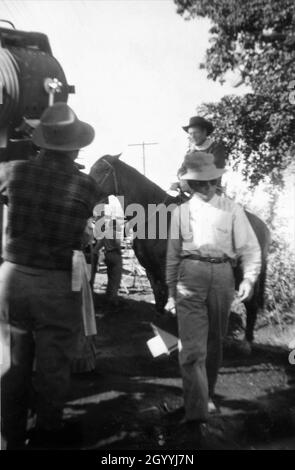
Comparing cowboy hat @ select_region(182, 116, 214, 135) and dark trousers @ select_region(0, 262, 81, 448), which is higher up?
cowboy hat @ select_region(182, 116, 214, 135)

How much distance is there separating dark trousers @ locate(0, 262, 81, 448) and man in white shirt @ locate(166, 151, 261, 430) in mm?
1058

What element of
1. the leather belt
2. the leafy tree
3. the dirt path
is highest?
the leafy tree

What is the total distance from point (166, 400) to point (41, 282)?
2173mm

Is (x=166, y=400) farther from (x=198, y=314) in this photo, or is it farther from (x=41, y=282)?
(x=41, y=282)

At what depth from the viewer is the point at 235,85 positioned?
55.7 ft

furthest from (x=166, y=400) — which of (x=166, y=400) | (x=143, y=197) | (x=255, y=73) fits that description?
(x=255, y=73)

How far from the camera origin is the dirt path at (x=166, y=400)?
3395mm

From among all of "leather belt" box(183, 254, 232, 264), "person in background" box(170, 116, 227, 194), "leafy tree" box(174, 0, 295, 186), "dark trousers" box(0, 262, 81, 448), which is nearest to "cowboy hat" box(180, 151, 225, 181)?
"leather belt" box(183, 254, 232, 264)

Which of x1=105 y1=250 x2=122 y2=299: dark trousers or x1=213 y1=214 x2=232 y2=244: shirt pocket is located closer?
x1=213 y1=214 x2=232 y2=244: shirt pocket

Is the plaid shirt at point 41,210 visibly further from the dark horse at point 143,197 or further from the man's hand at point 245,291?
the dark horse at point 143,197

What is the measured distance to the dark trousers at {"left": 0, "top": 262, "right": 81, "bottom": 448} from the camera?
2.71 metres

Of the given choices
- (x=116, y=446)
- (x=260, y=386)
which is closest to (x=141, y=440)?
(x=116, y=446)

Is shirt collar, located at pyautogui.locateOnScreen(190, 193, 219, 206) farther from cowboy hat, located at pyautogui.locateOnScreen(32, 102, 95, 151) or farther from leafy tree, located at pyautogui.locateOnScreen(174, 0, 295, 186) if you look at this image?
leafy tree, located at pyautogui.locateOnScreen(174, 0, 295, 186)
